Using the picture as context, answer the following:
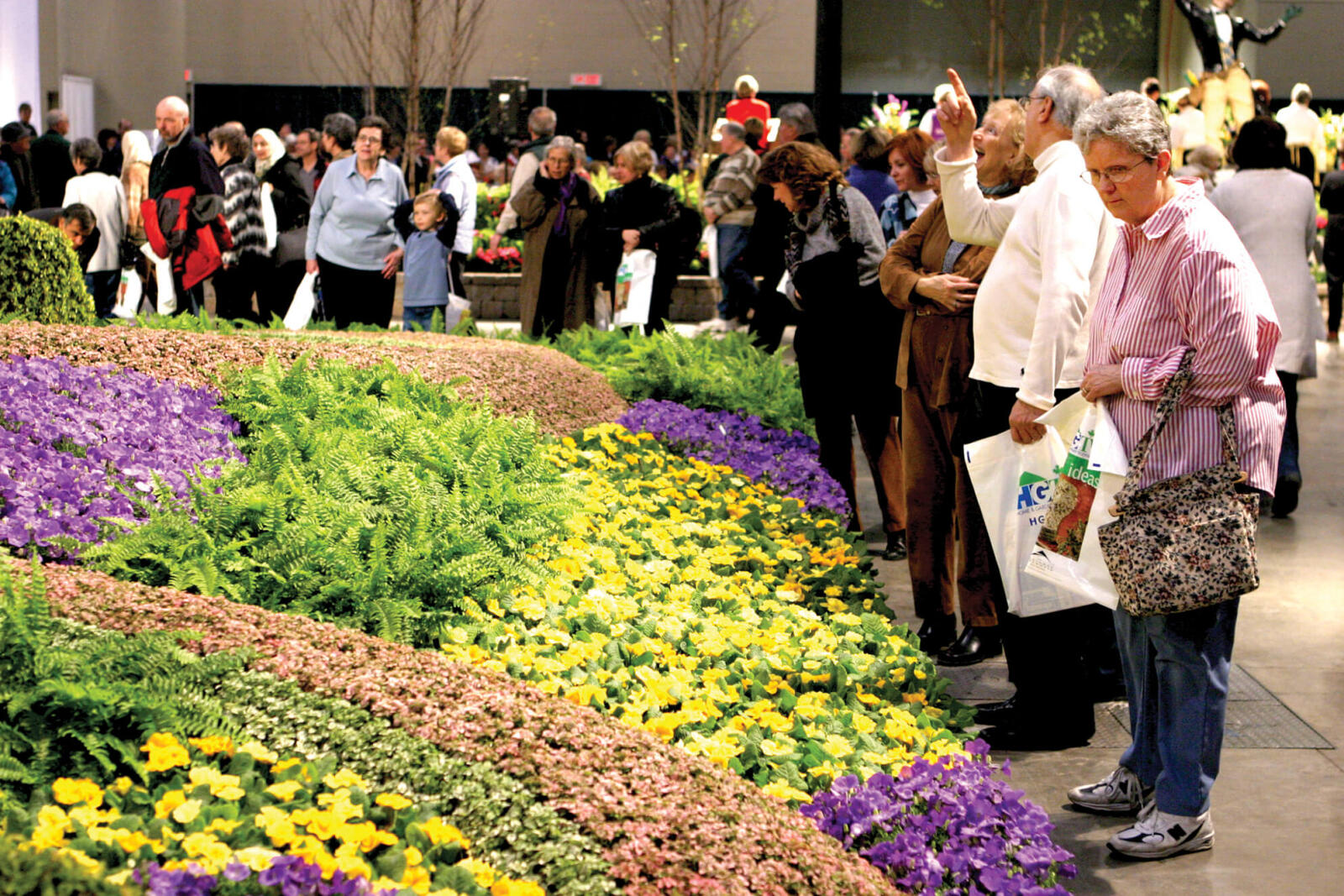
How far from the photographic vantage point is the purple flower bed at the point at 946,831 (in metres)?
3.20

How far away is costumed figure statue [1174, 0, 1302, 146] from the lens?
67.8 ft

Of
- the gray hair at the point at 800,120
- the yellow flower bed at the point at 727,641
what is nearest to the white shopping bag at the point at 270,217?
the gray hair at the point at 800,120

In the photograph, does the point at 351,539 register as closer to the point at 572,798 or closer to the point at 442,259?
the point at 572,798

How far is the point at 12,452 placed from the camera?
4547 millimetres

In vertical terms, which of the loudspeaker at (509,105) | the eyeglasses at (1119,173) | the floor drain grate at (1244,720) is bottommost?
the floor drain grate at (1244,720)

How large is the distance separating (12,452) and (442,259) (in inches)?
247

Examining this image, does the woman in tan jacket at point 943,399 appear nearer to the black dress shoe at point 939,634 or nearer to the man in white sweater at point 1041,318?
the black dress shoe at point 939,634

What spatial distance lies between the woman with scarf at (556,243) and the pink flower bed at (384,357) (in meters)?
2.42

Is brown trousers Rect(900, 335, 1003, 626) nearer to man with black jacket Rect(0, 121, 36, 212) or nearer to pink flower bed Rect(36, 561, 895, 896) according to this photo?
pink flower bed Rect(36, 561, 895, 896)

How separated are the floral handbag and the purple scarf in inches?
304

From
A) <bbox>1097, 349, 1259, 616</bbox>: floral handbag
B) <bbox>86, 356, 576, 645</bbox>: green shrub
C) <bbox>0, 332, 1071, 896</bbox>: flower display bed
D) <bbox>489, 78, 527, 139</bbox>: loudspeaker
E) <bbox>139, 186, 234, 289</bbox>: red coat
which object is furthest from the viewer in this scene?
<bbox>489, 78, 527, 139</bbox>: loudspeaker

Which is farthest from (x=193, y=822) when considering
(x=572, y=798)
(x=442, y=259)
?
(x=442, y=259)

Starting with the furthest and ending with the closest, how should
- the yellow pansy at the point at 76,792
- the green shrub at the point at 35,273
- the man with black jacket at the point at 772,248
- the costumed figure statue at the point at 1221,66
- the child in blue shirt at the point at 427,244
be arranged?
the costumed figure statue at the point at 1221,66 < the child in blue shirt at the point at 427,244 < the man with black jacket at the point at 772,248 < the green shrub at the point at 35,273 < the yellow pansy at the point at 76,792

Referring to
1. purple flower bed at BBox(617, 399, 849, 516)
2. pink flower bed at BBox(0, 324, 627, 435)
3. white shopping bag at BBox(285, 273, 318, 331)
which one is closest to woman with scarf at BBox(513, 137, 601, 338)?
white shopping bag at BBox(285, 273, 318, 331)
